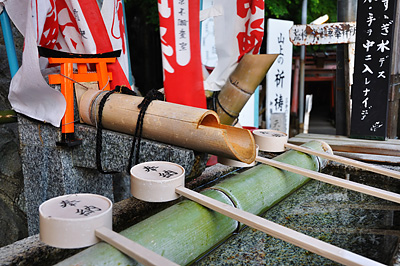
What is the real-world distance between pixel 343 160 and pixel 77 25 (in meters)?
2.35

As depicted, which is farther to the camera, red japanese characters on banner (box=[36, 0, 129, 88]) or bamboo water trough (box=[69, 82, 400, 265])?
red japanese characters on banner (box=[36, 0, 129, 88])

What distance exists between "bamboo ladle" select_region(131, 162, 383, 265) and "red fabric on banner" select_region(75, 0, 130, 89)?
1.33 meters

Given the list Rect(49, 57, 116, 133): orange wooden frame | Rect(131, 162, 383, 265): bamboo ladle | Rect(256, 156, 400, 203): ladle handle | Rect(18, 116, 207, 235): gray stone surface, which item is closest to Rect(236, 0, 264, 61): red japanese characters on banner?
Rect(256, 156, 400, 203): ladle handle

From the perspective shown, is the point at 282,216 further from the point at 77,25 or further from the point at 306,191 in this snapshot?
the point at 77,25

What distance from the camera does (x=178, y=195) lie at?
1.76 meters

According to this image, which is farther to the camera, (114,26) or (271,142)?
(114,26)

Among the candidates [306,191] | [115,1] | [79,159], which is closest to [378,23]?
[306,191]

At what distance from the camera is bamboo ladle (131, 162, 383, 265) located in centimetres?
128

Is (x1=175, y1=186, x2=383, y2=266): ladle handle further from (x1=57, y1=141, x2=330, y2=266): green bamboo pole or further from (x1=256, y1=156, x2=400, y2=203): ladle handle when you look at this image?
(x1=256, y1=156, x2=400, y2=203): ladle handle

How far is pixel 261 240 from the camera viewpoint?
1.87m

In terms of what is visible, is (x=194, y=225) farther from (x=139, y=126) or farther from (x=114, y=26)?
(x=114, y=26)

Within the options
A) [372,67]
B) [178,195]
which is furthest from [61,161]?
[372,67]

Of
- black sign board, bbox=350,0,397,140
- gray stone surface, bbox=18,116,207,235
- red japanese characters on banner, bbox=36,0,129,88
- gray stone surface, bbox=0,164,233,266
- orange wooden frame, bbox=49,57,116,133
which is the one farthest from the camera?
black sign board, bbox=350,0,397,140

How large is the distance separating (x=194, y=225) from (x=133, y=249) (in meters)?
0.46
